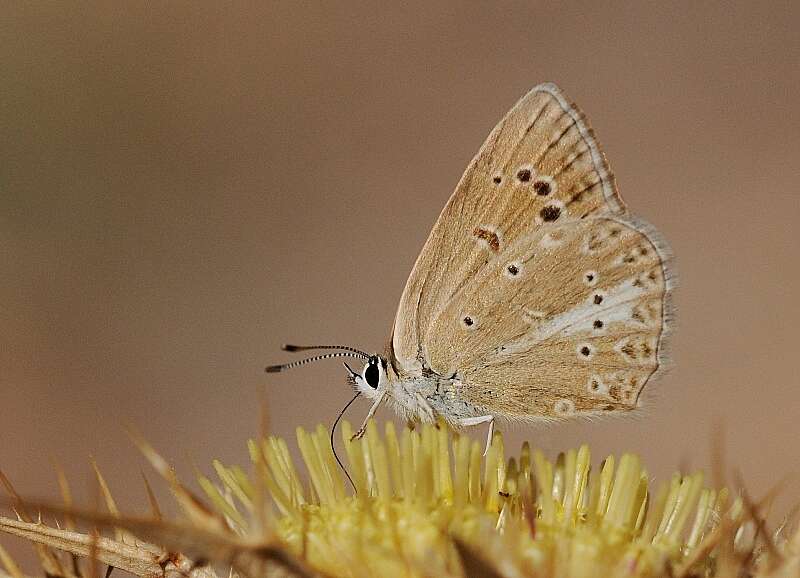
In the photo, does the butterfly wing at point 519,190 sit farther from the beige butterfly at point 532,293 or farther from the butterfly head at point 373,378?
the butterfly head at point 373,378

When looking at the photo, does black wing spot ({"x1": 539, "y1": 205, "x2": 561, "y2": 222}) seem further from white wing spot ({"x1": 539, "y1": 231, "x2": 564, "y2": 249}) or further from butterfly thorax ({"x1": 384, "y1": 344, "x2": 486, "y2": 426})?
butterfly thorax ({"x1": 384, "y1": 344, "x2": 486, "y2": 426})

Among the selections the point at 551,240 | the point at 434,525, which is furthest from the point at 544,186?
the point at 434,525

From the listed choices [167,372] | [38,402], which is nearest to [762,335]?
[167,372]

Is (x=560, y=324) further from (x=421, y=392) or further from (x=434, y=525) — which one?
(x=434, y=525)

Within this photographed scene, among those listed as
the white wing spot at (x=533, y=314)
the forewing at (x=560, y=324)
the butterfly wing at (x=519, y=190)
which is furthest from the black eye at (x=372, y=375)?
the white wing spot at (x=533, y=314)

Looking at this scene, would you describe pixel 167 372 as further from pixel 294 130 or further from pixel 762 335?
pixel 762 335

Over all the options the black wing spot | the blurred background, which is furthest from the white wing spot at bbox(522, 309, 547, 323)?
the blurred background

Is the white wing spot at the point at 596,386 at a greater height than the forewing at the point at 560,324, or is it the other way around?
the forewing at the point at 560,324
